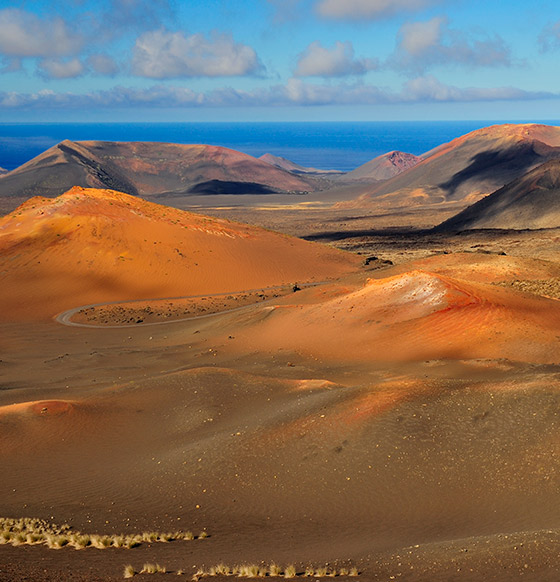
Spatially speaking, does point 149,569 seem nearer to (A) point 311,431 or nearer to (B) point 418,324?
(A) point 311,431

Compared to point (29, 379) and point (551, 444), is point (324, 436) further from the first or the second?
point (29, 379)

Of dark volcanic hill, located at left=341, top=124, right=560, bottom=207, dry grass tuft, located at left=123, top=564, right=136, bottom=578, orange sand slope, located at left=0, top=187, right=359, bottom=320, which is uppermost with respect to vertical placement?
dark volcanic hill, located at left=341, top=124, right=560, bottom=207

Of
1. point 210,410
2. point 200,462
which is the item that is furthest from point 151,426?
point 200,462

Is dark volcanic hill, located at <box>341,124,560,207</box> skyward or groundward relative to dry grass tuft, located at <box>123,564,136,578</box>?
skyward

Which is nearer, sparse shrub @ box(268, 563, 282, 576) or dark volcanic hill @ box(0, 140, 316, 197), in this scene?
sparse shrub @ box(268, 563, 282, 576)

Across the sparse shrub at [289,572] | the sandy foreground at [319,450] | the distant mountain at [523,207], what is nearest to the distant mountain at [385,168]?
the distant mountain at [523,207]

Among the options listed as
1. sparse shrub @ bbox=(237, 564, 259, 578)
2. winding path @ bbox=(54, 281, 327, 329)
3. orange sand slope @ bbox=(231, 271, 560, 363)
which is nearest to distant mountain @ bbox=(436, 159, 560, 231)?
winding path @ bbox=(54, 281, 327, 329)

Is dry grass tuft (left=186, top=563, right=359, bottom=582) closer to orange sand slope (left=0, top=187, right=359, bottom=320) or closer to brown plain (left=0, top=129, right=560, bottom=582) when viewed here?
brown plain (left=0, top=129, right=560, bottom=582)

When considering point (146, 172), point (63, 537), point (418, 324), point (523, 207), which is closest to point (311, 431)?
point (63, 537)
